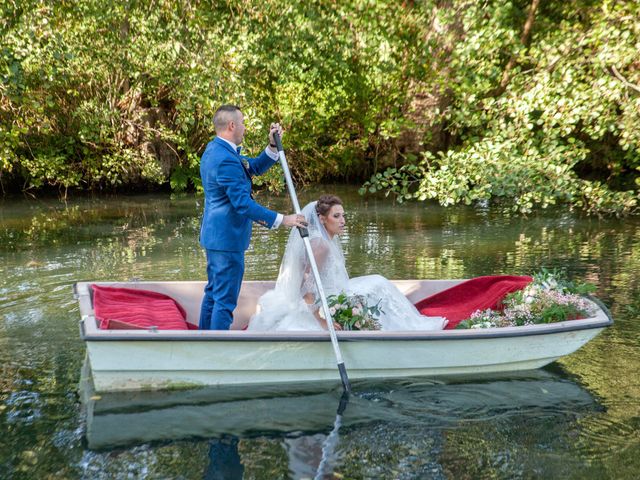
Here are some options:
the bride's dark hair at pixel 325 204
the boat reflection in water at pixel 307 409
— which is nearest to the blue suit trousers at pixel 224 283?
the boat reflection in water at pixel 307 409

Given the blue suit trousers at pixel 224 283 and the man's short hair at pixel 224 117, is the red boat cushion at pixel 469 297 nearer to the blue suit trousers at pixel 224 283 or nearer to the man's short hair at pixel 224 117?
the blue suit trousers at pixel 224 283

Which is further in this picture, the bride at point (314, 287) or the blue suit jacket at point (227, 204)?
the bride at point (314, 287)

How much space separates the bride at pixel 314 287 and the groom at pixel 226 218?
1.11ft

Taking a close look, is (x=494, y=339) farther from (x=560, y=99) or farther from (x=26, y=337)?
(x=560, y=99)

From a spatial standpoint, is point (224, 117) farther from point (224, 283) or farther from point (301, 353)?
point (301, 353)

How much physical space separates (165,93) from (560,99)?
1010 centimetres

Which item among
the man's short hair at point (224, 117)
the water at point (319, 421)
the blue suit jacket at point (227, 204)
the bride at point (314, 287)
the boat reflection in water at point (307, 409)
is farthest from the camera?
the bride at point (314, 287)

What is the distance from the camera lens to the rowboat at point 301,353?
4730 mm

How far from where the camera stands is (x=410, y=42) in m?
12.0

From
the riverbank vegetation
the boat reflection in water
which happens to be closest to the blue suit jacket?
the boat reflection in water

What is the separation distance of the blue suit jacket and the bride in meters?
0.40

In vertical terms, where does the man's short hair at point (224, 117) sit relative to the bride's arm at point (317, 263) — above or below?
above

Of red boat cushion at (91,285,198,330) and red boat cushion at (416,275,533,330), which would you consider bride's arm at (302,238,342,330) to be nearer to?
red boat cushion at (91,285,198,330)

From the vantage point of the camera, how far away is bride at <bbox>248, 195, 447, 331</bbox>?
538 cm
